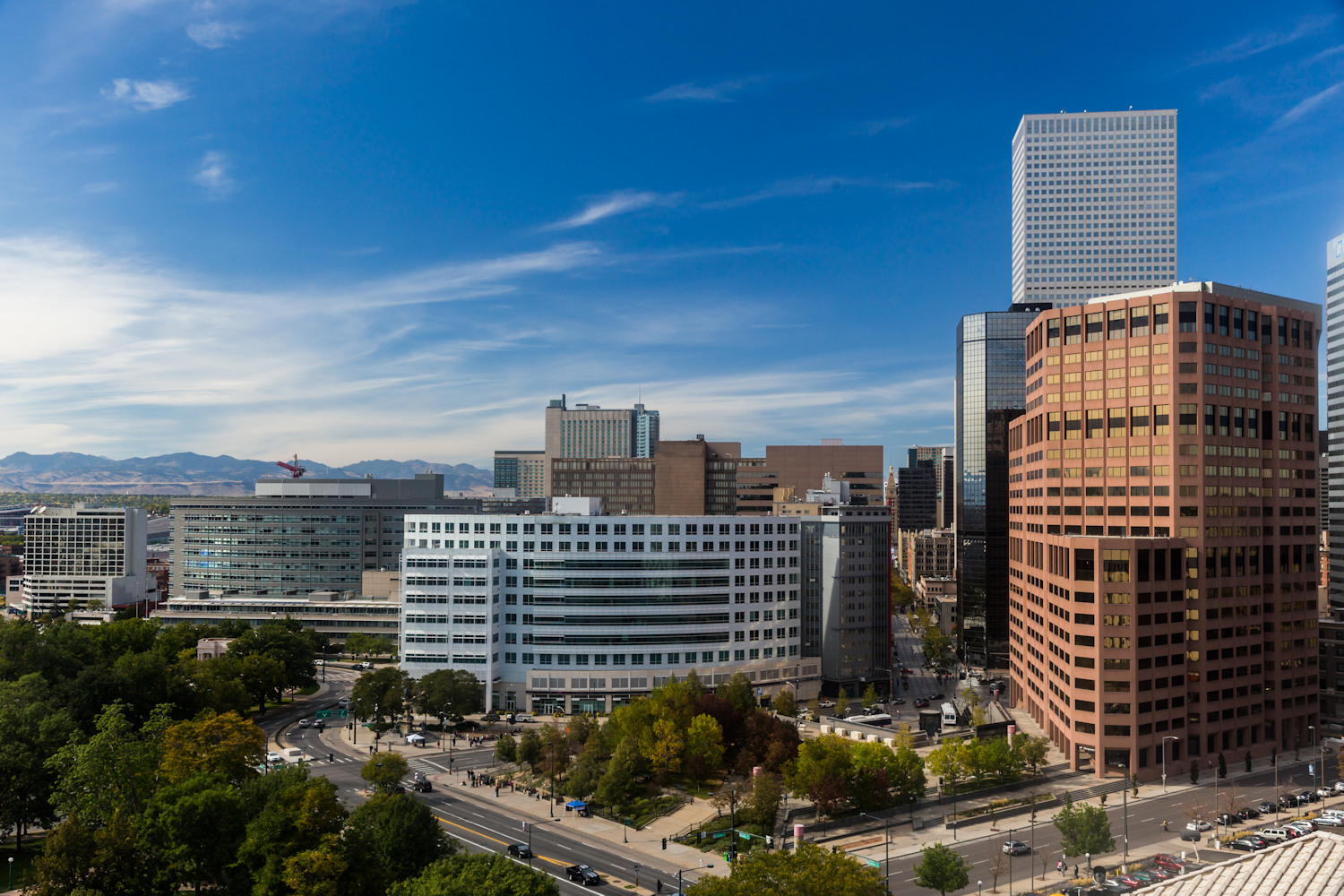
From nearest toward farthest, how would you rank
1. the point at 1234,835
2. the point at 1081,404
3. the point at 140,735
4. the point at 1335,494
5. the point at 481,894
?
the point at 481,894
the point at 1234,835
the point at 140,735
the point at 1081,404
the point at 1335,494

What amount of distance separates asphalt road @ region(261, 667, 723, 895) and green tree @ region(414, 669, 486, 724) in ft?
30.0

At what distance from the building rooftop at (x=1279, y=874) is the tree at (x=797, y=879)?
16829 mm

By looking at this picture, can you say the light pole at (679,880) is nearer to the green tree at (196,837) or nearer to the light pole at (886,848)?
the light pole at (886,848)

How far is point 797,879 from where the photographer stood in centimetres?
5341

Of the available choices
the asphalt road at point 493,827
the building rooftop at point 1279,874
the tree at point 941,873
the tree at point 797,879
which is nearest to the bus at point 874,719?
the asphalt road at point 493,827

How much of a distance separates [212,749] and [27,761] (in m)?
15.3

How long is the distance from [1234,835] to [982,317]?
125m

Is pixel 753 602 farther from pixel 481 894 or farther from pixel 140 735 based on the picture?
pixel 481 894

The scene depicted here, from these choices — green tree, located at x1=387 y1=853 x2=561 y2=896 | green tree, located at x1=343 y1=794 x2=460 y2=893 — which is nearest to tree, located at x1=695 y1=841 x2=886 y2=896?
green tree, located at x1=387 y1=853 x2=561 y2=896

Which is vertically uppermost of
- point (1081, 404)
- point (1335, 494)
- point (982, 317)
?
point (982, 317)

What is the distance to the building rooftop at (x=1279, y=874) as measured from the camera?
4697 centimetres

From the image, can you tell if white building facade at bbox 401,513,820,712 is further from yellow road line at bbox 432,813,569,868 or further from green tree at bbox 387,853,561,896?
green tree at bbox 387,853,561,896

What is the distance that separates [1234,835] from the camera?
266ft

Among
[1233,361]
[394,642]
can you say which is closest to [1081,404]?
[1233,361]
